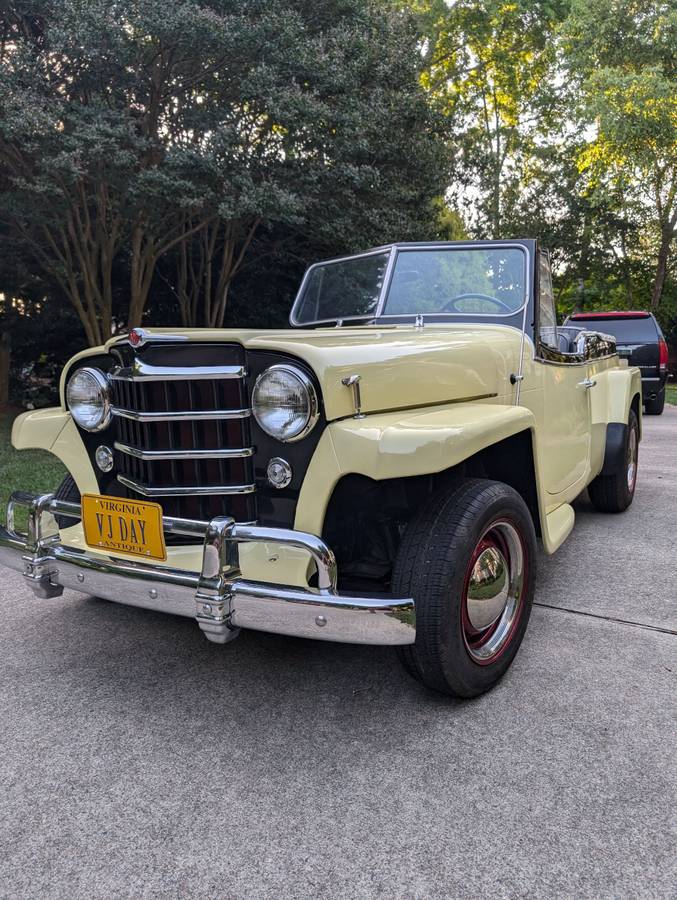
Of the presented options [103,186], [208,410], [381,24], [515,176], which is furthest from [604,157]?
[208,410]

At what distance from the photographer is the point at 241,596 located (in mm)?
1978

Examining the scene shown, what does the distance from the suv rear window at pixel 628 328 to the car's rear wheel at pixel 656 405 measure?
1168 millimetres

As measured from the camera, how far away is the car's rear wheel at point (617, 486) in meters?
4.66

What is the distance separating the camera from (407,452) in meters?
A: 1.98

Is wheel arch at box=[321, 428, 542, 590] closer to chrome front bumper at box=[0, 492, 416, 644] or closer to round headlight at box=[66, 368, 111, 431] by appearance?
chrome front bumper at box=[0, 492, 416, 644]

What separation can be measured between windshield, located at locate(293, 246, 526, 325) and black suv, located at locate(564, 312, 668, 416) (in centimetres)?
823

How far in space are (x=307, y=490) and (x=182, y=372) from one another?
594 millimetres

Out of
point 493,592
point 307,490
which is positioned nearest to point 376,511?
point 307,490

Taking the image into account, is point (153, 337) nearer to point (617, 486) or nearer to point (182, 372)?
point (182, 372)

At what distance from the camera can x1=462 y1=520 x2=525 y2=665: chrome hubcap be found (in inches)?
90.5

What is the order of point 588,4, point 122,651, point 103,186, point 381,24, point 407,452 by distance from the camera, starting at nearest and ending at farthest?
point 407,452, point 122,651, point 103,186, point 381,24, point 588,4

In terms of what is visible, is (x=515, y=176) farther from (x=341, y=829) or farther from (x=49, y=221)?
(x=341, y=829)

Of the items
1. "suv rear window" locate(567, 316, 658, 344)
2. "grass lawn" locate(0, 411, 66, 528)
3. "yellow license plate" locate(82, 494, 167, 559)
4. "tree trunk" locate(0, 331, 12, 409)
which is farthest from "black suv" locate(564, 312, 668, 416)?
"tree trunk" locate(0, 331, 12, 409)

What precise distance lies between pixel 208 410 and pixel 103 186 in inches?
Result: 326
